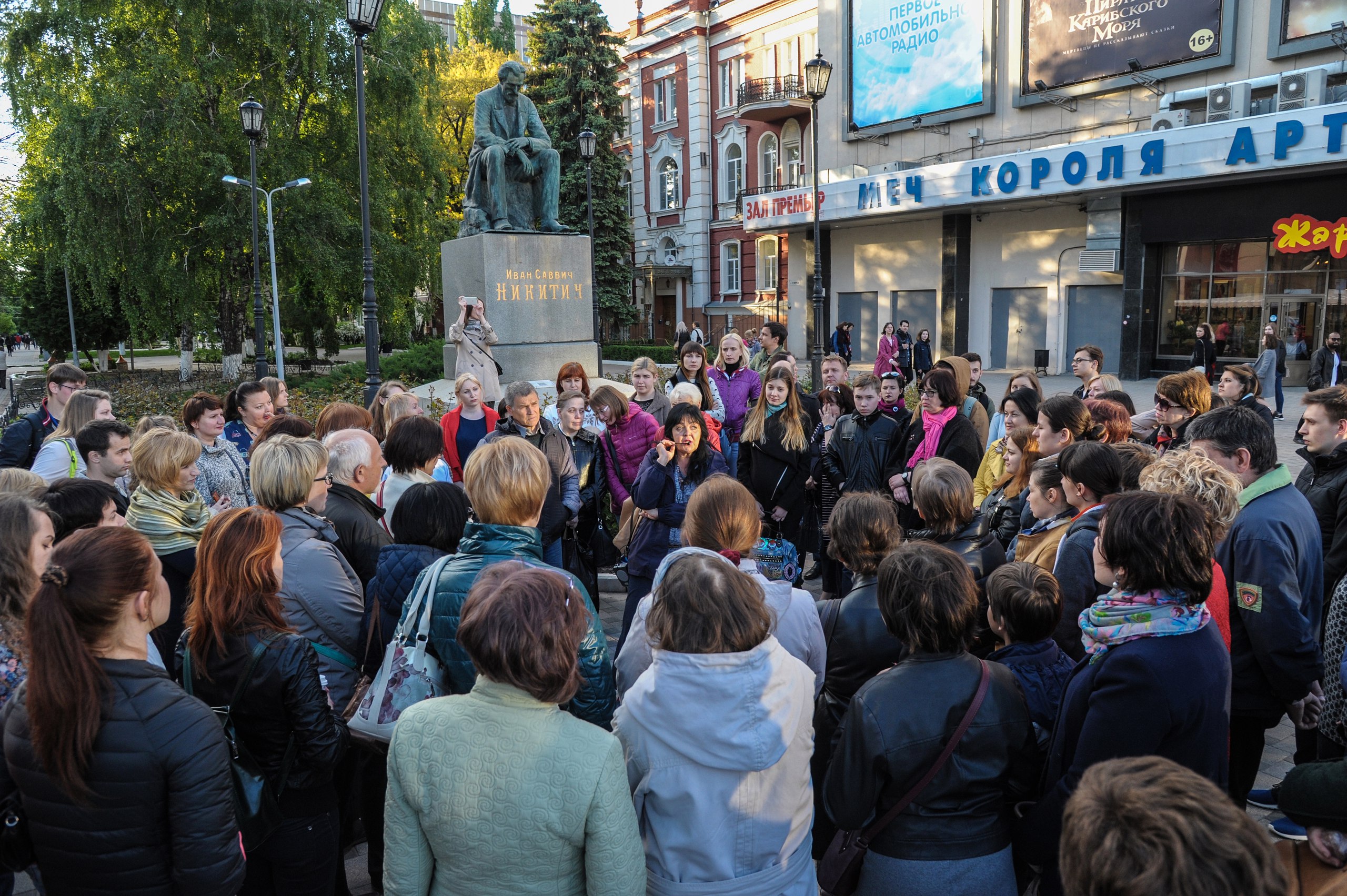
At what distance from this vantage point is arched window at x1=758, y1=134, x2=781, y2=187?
33688mm

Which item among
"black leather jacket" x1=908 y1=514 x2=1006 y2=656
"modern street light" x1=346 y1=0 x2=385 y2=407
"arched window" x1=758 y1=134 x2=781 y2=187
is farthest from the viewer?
"arched window" x1=758 y1=134 x2=781 y2=187

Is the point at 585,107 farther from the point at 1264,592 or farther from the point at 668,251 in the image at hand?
the point at 1264,592

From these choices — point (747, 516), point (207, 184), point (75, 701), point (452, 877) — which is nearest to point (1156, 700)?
point (747, 516)

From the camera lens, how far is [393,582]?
307 centimetres

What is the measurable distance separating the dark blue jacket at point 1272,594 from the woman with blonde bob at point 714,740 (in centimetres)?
199

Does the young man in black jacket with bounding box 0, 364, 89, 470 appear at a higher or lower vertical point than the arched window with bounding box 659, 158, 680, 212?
lower

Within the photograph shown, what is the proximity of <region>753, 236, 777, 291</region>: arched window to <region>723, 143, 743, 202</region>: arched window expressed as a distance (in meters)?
2.30

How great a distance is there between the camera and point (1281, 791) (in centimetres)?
205

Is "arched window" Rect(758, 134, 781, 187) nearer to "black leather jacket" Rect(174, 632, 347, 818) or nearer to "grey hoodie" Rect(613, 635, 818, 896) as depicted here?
"black leather jacket" Rect(174, 632, 347, 818)

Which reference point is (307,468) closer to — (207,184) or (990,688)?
(990,688)

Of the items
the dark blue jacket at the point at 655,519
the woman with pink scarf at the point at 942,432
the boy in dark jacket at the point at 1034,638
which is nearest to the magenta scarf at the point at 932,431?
the woman with pink scarf at the point at 942,432

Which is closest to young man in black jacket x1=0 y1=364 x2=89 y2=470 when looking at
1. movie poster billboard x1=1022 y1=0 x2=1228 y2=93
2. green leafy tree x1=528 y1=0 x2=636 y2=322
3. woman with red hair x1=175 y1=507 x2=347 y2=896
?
woman with red hair x1=175 y1=507 x2=347 y2=896

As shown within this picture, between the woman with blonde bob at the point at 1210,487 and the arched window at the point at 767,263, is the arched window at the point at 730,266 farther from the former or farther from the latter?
the woman with blonde bob at the point at 1210,487

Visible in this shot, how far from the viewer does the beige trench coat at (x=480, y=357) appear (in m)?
10.9
